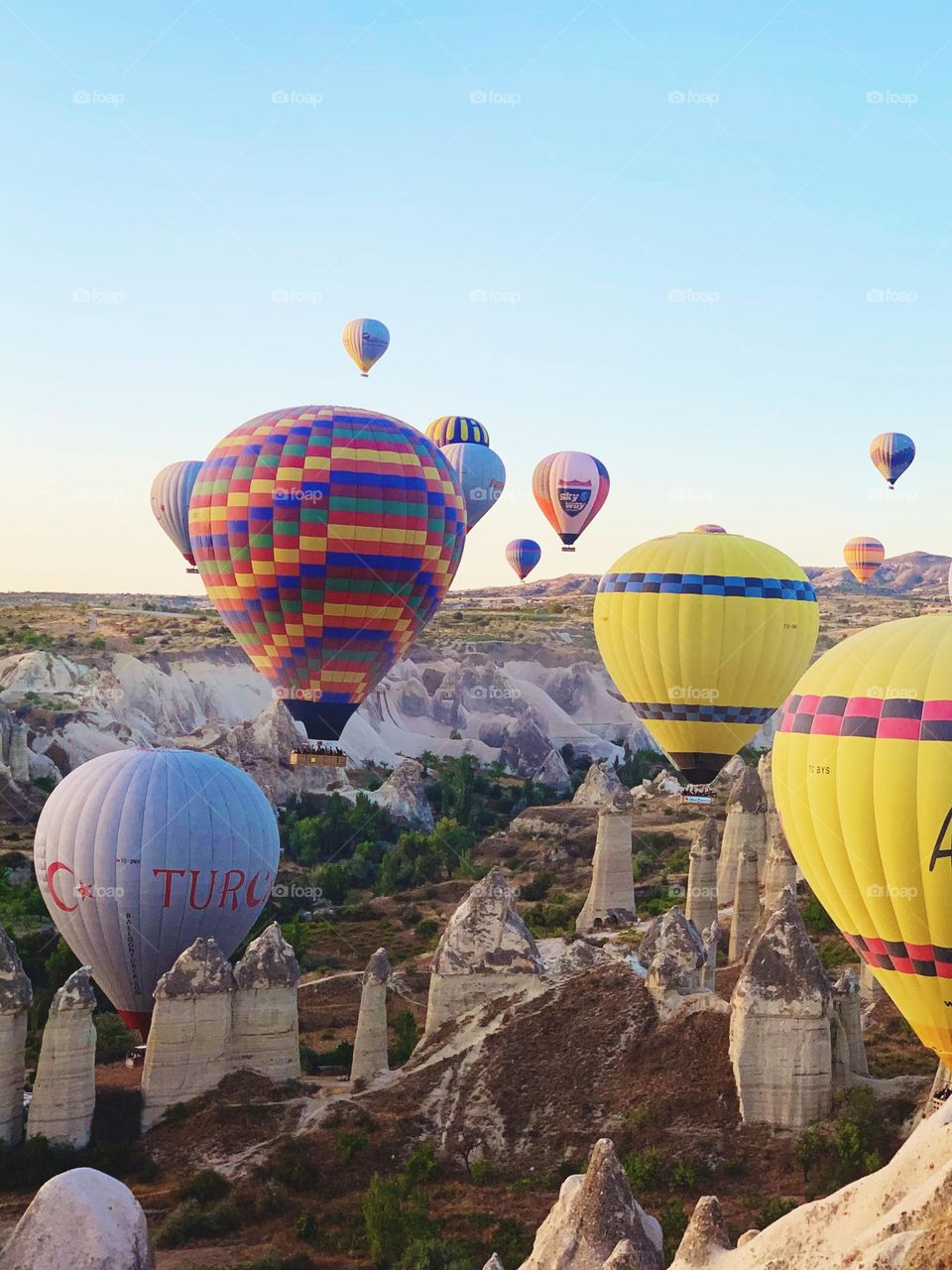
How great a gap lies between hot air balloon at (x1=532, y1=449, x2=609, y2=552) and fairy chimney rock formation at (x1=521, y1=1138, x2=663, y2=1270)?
48.3 m

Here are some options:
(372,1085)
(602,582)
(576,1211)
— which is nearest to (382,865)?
(602,582)

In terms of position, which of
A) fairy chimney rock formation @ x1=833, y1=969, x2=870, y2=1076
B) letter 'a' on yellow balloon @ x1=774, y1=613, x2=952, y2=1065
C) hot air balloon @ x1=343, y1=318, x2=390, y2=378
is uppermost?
hot air balloon @ x1=343, y1=318, x2=390, y2=378

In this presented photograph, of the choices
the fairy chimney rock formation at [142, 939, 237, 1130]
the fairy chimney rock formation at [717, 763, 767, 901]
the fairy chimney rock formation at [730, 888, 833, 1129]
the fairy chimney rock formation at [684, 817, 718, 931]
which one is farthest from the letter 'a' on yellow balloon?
the fairy chimney rock formation at [717, 763, 767, 901]

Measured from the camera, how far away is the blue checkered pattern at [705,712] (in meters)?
37.2

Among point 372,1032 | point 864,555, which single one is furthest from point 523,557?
point 372,1032

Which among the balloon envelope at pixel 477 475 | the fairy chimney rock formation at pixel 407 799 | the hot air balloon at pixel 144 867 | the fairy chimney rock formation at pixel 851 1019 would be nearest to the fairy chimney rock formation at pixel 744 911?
the fairy chimney rock formation at pixel 851 1019

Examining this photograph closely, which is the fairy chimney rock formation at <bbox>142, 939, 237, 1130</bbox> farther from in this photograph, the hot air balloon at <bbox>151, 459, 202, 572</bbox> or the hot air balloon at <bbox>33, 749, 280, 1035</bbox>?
the hot air balloon at <bbox>151, 459, 202, 572</bbox>

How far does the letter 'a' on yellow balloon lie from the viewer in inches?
845

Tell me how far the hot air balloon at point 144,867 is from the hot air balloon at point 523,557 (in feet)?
226

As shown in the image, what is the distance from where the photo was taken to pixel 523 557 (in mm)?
103000

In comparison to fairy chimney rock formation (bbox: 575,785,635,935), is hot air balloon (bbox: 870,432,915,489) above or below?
above

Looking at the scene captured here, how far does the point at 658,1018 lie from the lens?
91.8 feet

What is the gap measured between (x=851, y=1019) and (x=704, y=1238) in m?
13.0

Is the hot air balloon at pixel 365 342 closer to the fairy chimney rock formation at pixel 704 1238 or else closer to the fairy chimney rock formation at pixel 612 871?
the fairy chimney rock formation at pixel 612 871
